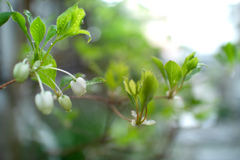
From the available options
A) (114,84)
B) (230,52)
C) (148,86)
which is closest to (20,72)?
(148,86)

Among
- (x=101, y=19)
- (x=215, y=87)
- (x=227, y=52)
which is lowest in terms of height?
(x=215, y=87)

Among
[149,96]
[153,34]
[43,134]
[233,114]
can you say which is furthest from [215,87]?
[149,96]

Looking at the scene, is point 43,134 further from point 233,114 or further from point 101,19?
point 233,114

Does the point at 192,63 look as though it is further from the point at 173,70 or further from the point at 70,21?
the point at 70,21

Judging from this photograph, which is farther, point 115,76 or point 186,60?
point 115,76

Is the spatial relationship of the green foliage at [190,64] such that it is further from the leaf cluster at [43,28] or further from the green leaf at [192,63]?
the leaf cluster at [43,28]

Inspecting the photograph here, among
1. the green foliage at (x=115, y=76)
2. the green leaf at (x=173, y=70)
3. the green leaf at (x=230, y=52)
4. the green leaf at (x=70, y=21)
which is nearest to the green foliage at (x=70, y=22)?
the green leaf at (x=70, y=21)
